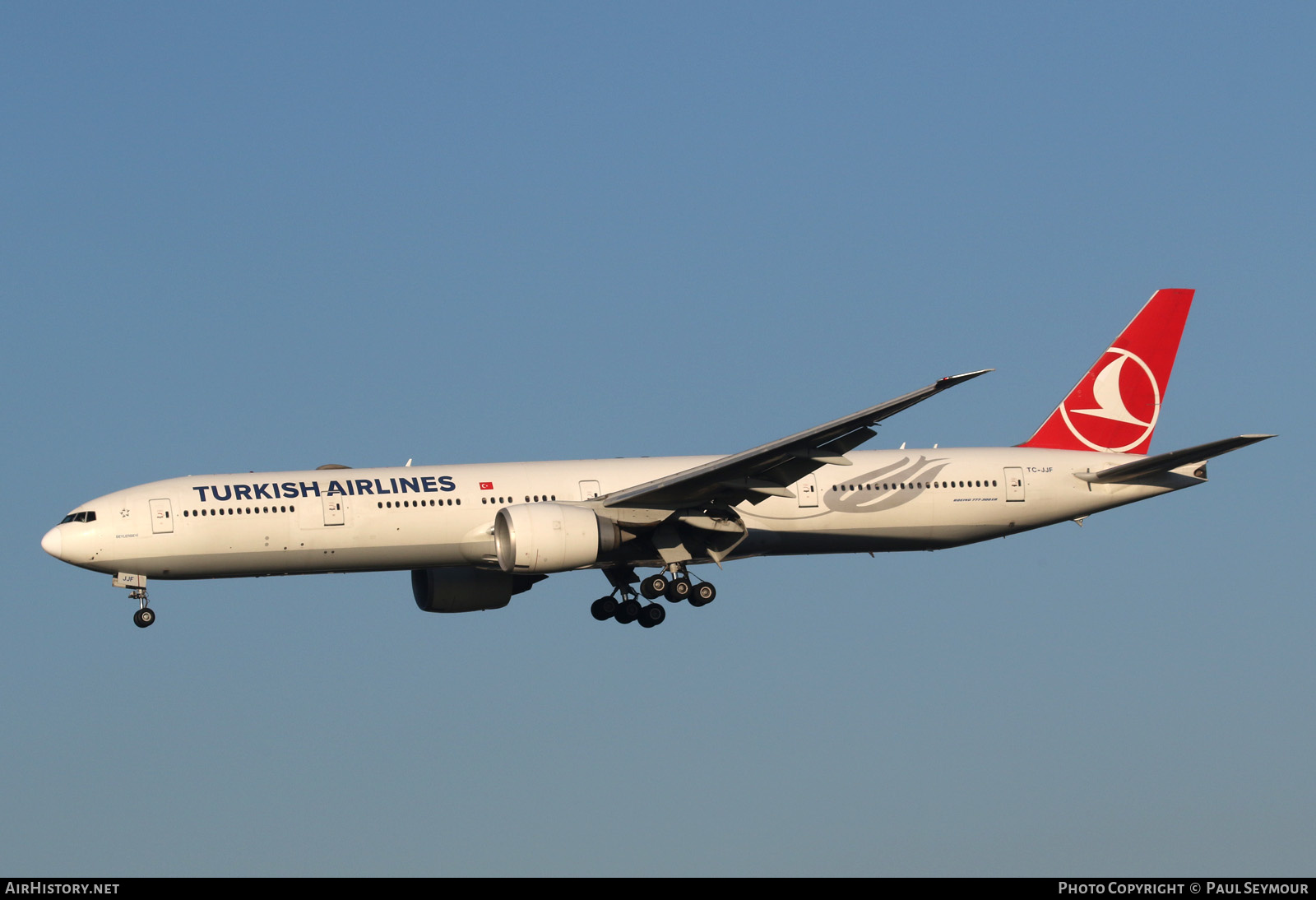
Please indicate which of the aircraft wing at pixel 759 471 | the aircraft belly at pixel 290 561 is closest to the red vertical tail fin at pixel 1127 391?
the aircraft wing at pixel 759 471

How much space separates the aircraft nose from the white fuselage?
0.05 m

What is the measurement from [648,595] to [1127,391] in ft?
51.1

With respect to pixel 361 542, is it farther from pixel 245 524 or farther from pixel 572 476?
pixel 572 476

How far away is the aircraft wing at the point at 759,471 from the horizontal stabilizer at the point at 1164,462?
29.4 feet

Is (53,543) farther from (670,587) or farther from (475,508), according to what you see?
(670,587)

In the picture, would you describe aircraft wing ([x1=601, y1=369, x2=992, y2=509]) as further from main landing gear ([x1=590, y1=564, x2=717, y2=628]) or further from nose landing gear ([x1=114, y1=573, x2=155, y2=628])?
nose landing gear ([x1=114, y1=573, x2=155, y2=628])

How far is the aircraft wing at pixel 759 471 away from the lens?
3762cm

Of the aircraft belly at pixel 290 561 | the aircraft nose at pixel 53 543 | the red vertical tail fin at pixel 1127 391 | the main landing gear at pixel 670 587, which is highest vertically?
the red vertical tail fin at pixel 1127 391

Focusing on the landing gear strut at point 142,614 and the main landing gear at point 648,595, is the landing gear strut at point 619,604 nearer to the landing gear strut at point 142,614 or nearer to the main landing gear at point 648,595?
the main landing gear at point 648,595
